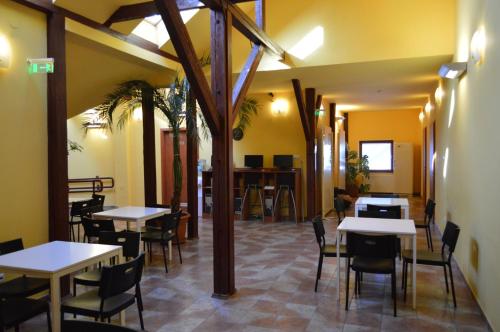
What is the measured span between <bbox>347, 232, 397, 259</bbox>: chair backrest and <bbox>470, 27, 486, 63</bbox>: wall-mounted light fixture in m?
1.94

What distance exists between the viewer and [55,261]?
2852mm

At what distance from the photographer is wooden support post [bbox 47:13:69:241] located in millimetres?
4027

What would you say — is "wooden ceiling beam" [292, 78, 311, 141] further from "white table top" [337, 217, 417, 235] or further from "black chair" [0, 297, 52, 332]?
"black chair" [0, 297, 52, 332]

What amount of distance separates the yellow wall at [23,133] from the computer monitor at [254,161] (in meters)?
5.42

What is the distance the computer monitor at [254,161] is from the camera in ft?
29.5

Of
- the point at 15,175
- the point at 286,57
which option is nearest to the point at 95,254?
the point at 15,175

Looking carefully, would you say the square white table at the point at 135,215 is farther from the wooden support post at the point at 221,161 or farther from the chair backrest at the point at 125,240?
the wooden support post at the point at 221,161

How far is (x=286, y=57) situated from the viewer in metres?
6.60

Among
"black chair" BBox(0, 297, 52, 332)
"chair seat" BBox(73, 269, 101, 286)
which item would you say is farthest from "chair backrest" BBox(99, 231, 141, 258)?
"black chair" BBox(0, 297, 52, 332)

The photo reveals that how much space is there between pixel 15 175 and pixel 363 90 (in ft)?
24.4

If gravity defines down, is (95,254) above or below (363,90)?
below

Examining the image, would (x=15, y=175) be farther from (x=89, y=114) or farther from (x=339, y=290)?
(x=89, y=114)

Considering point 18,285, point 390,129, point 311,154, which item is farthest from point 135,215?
point 390,129

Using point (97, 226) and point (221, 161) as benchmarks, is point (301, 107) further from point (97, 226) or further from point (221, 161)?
point (97, 226)
